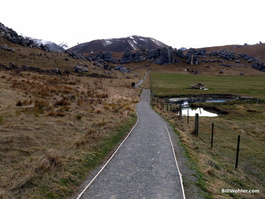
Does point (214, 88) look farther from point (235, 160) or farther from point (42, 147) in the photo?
point (42, 147)

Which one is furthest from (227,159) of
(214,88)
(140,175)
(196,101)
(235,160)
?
(214,88)

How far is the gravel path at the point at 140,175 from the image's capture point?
720cm

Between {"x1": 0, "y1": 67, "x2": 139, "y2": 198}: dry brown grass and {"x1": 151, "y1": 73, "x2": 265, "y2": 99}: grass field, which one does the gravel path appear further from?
{"x1": 151, "y1": 73, "x2": 265, "y2": 99}: grass field

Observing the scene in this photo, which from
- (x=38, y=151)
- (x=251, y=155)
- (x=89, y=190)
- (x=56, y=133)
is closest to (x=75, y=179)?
(x=89, y=190)

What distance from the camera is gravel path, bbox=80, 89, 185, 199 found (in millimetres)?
7203

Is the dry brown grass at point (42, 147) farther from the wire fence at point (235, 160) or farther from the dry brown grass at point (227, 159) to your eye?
the wire fence at point (235, 160)

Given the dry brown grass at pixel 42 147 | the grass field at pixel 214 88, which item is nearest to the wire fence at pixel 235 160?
the dry brown grass at pixel 42 147

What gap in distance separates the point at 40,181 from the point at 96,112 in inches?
556

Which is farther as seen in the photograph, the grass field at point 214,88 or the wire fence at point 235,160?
the grass field at point 214,88

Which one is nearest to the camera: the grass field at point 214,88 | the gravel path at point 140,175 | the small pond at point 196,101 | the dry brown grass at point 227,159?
the gravel path at point 140,175

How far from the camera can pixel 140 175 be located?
28.5 ft

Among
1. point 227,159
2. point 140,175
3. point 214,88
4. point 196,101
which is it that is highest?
point 214,88

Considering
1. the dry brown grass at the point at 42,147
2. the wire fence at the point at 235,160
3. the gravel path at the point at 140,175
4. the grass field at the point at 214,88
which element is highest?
the grass field at the point at 214,88

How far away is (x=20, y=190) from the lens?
6832 mm
